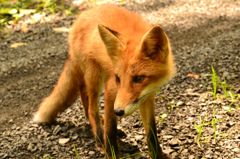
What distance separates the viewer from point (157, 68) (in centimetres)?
335

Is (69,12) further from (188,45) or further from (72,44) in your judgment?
(72,44)

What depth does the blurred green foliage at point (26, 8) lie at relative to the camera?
8570 mm

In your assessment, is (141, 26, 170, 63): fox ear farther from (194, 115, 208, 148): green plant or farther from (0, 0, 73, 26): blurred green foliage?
(0, 0, 73, 26): blurred green foliage

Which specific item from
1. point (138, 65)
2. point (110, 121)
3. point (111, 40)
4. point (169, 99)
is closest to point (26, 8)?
point (169, 99)

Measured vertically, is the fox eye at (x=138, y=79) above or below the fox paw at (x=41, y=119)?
above

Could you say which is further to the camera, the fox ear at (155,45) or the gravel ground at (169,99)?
the gravel ground at (169,99)

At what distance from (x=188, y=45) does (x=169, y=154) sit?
279cm

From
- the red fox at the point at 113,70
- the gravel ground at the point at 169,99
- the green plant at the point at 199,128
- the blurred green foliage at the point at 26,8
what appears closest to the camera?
the red fox at the point at 113,70

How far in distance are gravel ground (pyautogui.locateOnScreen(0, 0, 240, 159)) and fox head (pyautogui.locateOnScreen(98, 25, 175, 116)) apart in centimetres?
91

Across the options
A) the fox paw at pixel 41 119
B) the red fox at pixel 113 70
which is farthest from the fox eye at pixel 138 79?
the fox paw at pixel 41 119

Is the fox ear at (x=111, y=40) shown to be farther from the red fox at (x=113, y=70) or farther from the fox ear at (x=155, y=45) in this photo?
the fox ear at (x=155, y=45)

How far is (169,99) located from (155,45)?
1.73m

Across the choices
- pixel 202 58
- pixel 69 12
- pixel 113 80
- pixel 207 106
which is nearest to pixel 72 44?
pixel 113 80

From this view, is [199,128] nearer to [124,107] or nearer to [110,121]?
[110,121]
